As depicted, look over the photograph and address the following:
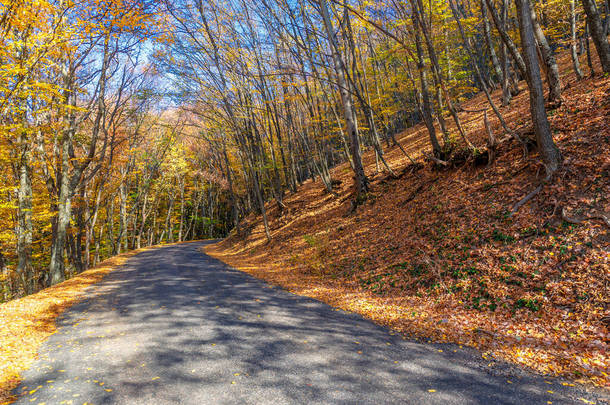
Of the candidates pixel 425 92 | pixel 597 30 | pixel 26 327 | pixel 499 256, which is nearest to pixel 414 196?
pixel 425 92

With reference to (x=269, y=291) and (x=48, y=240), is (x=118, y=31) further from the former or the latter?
(x=48, y=240)

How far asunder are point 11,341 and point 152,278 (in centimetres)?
526

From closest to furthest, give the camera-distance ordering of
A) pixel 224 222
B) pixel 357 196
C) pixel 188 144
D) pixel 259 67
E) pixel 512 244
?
pixel 512 244, pixel 357 196, pixel 259 67, pixel 188 144, pixel 224 222

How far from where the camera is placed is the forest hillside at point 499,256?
4355 mm

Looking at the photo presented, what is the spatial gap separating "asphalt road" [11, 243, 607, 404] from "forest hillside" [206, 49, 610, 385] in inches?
24.8

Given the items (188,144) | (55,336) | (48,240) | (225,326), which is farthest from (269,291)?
(188,144)

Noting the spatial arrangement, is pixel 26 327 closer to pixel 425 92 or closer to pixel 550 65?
pixel 425 92

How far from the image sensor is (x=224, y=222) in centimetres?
4719

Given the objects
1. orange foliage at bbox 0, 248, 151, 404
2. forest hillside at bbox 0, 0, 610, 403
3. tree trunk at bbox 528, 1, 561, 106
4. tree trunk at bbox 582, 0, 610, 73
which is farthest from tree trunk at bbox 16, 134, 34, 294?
tree trunk at bbox 582, 0, 610, 73

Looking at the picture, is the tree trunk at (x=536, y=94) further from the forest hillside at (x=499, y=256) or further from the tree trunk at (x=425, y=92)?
the tree trunk at (x=425, y=92)

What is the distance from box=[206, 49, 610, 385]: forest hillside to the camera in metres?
4.36

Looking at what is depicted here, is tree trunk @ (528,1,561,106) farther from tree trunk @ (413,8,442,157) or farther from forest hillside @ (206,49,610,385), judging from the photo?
tree trunk @ (413,8,442,157)

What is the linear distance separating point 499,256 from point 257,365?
5.06 meters

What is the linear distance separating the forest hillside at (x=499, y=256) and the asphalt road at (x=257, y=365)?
2.07ft
